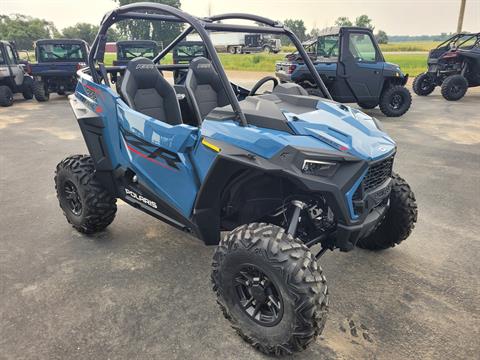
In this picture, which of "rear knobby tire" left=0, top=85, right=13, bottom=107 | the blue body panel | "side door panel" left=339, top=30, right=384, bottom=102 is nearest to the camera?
"side door panel" left=339, top=30, right=384, bottom=102

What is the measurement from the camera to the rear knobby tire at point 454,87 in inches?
456

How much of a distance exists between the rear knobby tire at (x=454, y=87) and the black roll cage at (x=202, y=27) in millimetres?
10359

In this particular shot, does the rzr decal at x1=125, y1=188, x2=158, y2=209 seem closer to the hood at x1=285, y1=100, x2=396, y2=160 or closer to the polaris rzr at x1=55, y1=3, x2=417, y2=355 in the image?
the polaris rzr at x1=55, y1=3, x2=417, y2=355

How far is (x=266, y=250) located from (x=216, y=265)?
16.2 inches

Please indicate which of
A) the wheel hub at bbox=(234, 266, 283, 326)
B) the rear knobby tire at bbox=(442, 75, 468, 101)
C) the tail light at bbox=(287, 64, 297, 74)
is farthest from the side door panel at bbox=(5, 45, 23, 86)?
the rear knobby tire at bbox=(442, 75, 468, 101)

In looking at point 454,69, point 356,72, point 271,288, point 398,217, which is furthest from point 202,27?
point 454,69

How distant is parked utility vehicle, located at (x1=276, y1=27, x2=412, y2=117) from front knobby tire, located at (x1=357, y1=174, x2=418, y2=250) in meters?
6.12

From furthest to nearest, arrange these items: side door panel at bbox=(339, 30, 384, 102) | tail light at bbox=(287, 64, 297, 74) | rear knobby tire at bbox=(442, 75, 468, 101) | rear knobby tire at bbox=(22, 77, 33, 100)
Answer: rear knobby tire at bbox=(22, 77, 33, 100)
rear knobby tire at bbox=(442, 75, 468, 101)
tail light at bbox=(287, 64, 297, 74)
side door panel at bbox=(339, 30, 384, 102)

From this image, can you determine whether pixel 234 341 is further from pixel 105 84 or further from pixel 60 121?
pixel 60 121

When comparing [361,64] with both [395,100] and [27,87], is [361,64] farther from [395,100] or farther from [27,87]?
[27,87]

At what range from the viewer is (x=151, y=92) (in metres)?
3.57

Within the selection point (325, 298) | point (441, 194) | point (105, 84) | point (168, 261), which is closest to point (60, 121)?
point (105, 84)

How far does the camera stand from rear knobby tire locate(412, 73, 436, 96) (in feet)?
41.8

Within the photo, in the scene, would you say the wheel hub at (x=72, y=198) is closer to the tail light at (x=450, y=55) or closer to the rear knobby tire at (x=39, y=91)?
the rear knobby tire at (x=39, y=91)
